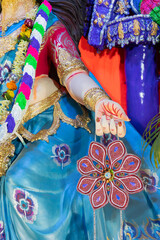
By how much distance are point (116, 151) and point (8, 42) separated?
23.9 inches

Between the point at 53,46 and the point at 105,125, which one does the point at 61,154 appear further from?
the point at 53,46

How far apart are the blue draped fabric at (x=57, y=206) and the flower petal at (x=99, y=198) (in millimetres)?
Answer: 78

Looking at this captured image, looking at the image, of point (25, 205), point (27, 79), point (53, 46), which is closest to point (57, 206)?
point (25, 205)

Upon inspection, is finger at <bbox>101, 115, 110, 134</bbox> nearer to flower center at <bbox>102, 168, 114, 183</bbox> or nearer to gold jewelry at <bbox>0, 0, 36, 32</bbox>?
flower center at <bbox>102, 168, 114, 183</bbox>

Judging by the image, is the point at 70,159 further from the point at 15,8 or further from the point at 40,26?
the point at 15,8

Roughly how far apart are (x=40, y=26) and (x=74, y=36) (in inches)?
11.2

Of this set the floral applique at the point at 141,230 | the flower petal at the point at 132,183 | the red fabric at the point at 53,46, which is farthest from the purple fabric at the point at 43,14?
the floral applique at the point at 141,230

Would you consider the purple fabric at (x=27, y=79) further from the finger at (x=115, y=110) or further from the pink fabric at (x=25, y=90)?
the finger at (x=115, y=110)

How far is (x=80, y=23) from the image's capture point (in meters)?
1.61

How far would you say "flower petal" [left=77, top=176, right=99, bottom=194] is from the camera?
45.4 inches

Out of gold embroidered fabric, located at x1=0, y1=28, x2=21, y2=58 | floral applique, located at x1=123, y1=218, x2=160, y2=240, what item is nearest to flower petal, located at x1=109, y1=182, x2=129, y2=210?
floral applique, located at x1=123, y1=218, x2=160, y2=240

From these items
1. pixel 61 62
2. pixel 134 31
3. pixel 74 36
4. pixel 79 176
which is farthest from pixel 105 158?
pixel 74 36

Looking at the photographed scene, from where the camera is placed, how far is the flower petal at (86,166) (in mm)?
1167

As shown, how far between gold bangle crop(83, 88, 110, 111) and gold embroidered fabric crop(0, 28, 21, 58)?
0.37 meters
